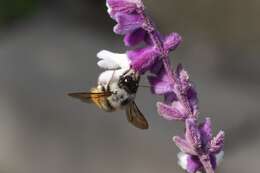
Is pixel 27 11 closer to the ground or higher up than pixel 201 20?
higher up

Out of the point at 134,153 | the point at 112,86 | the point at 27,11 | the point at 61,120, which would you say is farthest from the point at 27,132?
the point at 112,86

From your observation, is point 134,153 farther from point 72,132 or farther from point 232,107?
point 232,107

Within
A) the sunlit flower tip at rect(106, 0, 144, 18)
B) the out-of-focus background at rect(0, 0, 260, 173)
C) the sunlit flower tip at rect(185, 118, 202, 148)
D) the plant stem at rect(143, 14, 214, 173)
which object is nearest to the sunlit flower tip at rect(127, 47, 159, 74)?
the plant stem at rect(143, 14, 214, 173)

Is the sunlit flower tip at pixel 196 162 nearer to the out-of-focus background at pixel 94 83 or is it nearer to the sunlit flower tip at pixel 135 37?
the sunlit flower tip at pixel 135 37

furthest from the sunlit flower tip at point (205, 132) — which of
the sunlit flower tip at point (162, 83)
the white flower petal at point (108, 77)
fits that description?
the white flower petal at point (108, 77)

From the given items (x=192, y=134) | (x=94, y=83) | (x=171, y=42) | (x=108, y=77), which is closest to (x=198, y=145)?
(x=192, y=134)

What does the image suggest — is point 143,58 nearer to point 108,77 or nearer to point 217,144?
point 217,144
